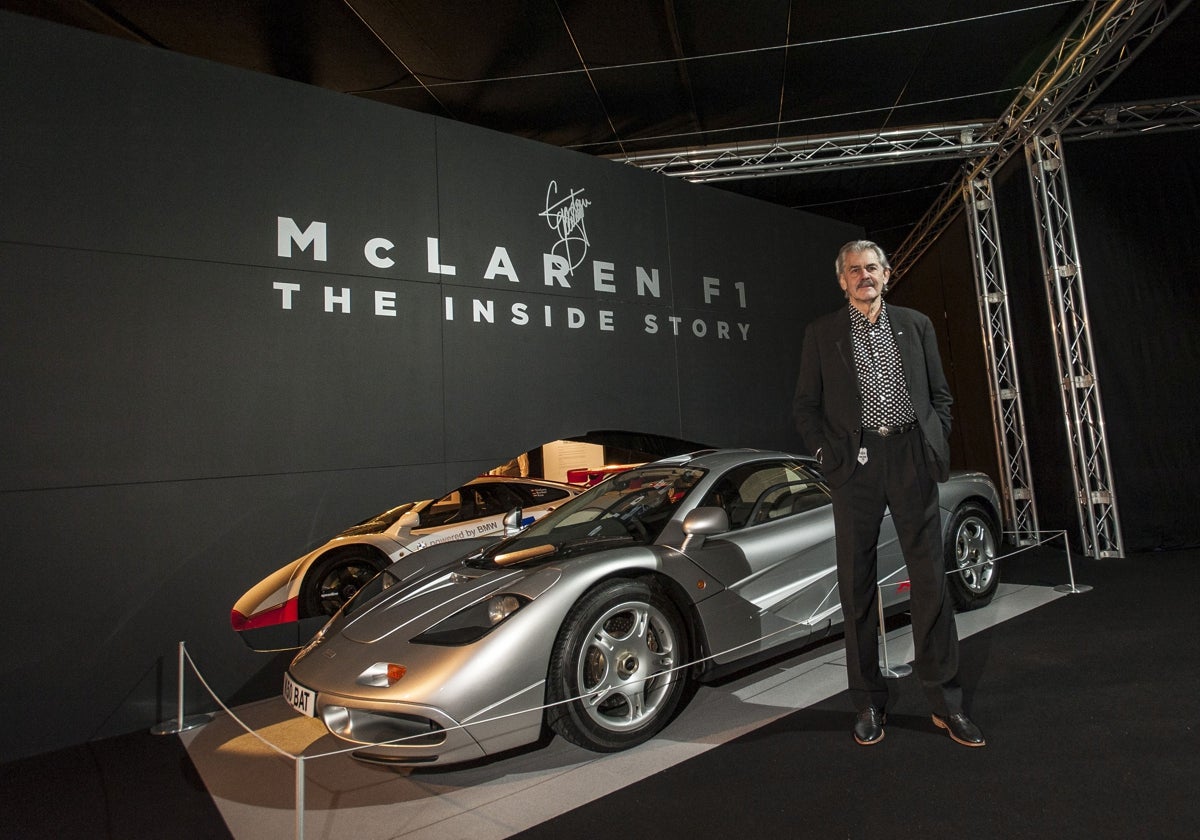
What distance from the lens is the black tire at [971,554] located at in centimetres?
396

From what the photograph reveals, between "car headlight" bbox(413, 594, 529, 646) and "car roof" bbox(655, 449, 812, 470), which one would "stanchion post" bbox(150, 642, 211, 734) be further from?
"car roof" bbox(655, 449, 812, 470)

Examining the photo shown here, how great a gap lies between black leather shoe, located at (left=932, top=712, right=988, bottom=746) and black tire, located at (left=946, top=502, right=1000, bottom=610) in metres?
1.73

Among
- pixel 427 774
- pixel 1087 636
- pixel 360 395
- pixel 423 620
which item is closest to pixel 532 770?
pixel 427 774

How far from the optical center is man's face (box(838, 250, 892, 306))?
7.91ft

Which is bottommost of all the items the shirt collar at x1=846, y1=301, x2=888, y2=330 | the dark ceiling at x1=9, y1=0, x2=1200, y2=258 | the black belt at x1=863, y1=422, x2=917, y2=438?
the black belt at x1=863, y1=422, x2=917, y2=438

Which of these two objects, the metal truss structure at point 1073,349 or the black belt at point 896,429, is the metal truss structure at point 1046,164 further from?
the black belt at point 896,429

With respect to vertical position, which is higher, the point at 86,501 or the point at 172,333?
the point at 172,333

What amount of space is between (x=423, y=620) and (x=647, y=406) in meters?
3.56

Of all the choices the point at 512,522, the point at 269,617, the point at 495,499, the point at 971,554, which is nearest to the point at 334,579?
the point at 269,617

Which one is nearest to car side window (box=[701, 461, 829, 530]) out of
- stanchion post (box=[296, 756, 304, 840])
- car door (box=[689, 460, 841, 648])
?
car door (box=[689, 460, 841, 648])

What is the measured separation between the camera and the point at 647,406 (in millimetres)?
5707

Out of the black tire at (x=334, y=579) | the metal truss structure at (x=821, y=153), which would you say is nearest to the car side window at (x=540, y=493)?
the black tire at (x=334, y=579)

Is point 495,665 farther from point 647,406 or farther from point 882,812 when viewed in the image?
point 647,406

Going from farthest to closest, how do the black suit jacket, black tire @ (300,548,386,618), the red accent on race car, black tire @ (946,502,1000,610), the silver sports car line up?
black tire @ (300,548,386,618)
black tire @ (946,502,1000,610)
the red accent on race car
the black suit jacket
the silver sports car
